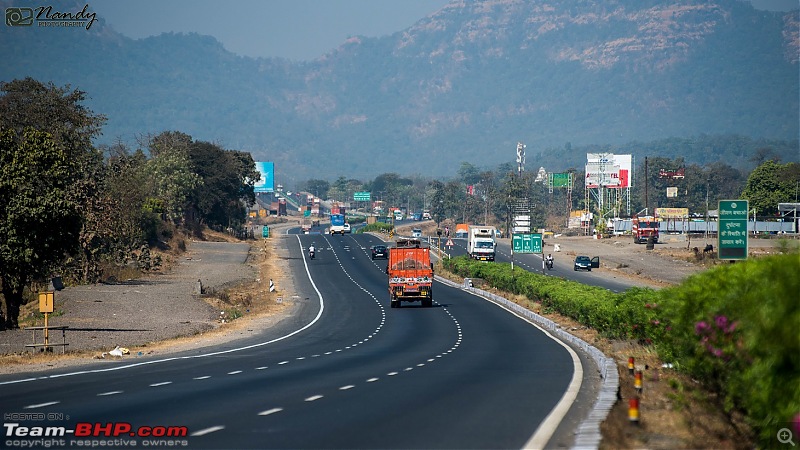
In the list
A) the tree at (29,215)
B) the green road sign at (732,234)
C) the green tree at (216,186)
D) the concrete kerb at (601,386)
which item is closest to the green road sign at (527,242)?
the concrete kerb at (601,386)

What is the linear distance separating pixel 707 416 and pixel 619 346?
16.2 metres

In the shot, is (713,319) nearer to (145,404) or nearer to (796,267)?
(796,267)

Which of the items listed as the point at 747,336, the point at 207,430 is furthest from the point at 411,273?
the point at 747,336

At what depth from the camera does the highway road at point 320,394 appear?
15.0 metres

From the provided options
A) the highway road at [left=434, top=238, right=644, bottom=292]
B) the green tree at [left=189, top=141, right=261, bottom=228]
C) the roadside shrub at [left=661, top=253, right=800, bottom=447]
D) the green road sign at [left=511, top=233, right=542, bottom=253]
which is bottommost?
the highway road at [left=434, top=238, right=644, bottom=292]

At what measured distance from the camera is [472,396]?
64.7ft

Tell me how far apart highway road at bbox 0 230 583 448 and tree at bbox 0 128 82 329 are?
10.8 meters

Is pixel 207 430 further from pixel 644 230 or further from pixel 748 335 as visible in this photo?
pixel 644 230

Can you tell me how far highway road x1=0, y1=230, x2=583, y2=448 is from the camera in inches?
592

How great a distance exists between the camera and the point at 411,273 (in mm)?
58219

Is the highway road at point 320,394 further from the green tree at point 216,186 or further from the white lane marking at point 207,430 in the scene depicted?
the green tree at point 216,186

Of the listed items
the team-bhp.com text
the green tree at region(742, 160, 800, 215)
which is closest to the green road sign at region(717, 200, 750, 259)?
the team-bhp.com text

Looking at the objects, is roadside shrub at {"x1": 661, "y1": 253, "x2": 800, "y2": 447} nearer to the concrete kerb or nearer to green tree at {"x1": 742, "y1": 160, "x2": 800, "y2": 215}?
the concrete kerb

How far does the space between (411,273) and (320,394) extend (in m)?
38.2
